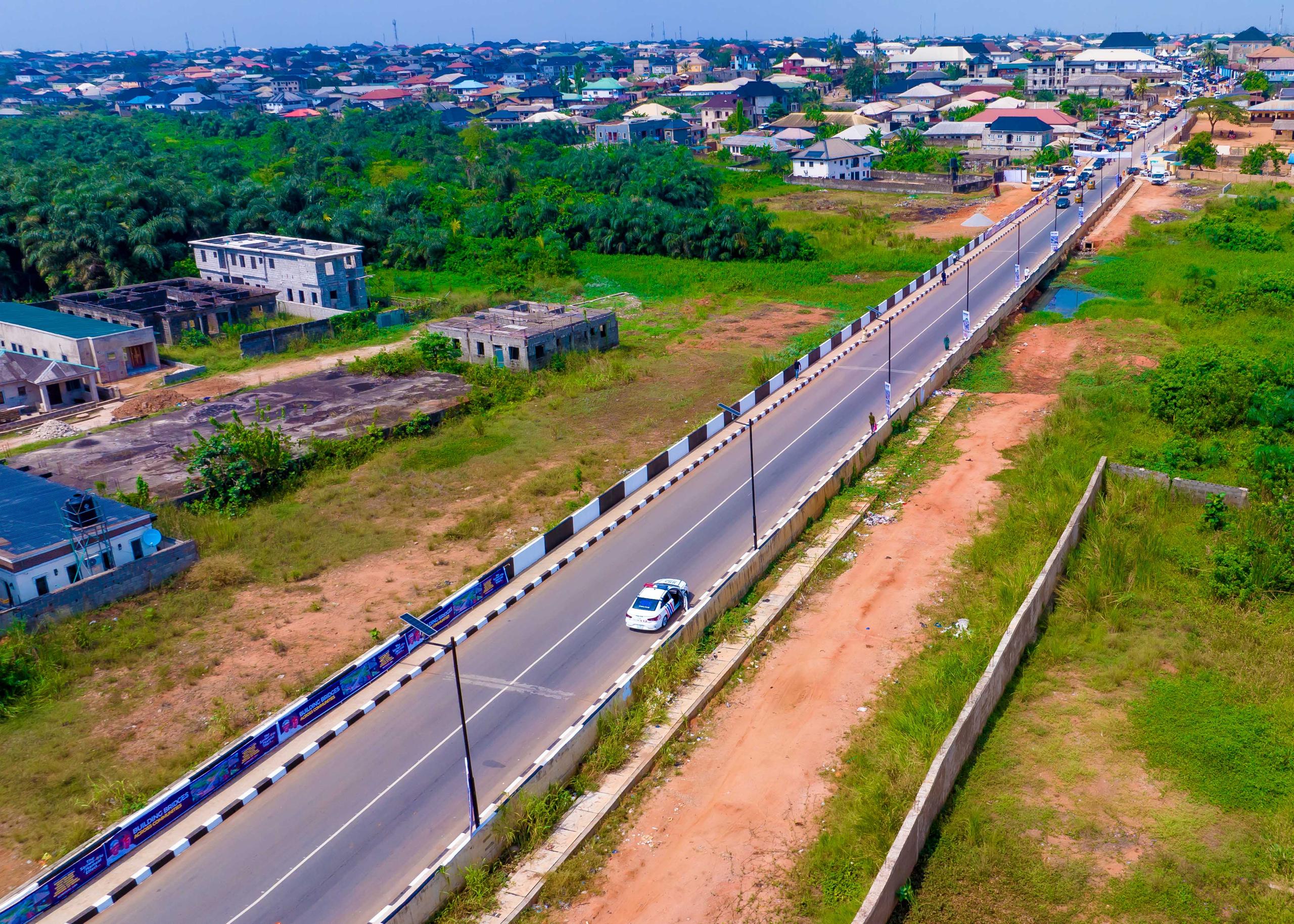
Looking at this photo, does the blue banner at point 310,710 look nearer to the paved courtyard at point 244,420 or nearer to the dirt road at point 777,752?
the dirt road at point 777,752

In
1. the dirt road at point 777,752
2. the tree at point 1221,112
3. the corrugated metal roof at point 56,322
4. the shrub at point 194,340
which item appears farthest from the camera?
the tree at point 1221,112

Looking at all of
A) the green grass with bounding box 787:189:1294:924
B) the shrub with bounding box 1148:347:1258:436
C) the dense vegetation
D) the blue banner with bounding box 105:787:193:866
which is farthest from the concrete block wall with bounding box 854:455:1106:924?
the dense vegetation

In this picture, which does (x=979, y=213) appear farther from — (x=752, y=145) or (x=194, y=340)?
(x=194, y=340)

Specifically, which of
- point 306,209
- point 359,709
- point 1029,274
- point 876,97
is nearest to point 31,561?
point 359,709

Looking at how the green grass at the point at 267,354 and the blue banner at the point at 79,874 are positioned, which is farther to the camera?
the green grass at the point at 267,354

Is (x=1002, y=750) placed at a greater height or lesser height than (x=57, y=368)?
lesser

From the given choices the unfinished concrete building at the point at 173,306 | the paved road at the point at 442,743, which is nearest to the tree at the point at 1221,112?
the unfinished concrete building at the point at 173,306

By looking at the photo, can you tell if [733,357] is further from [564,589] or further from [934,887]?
[934,887]
